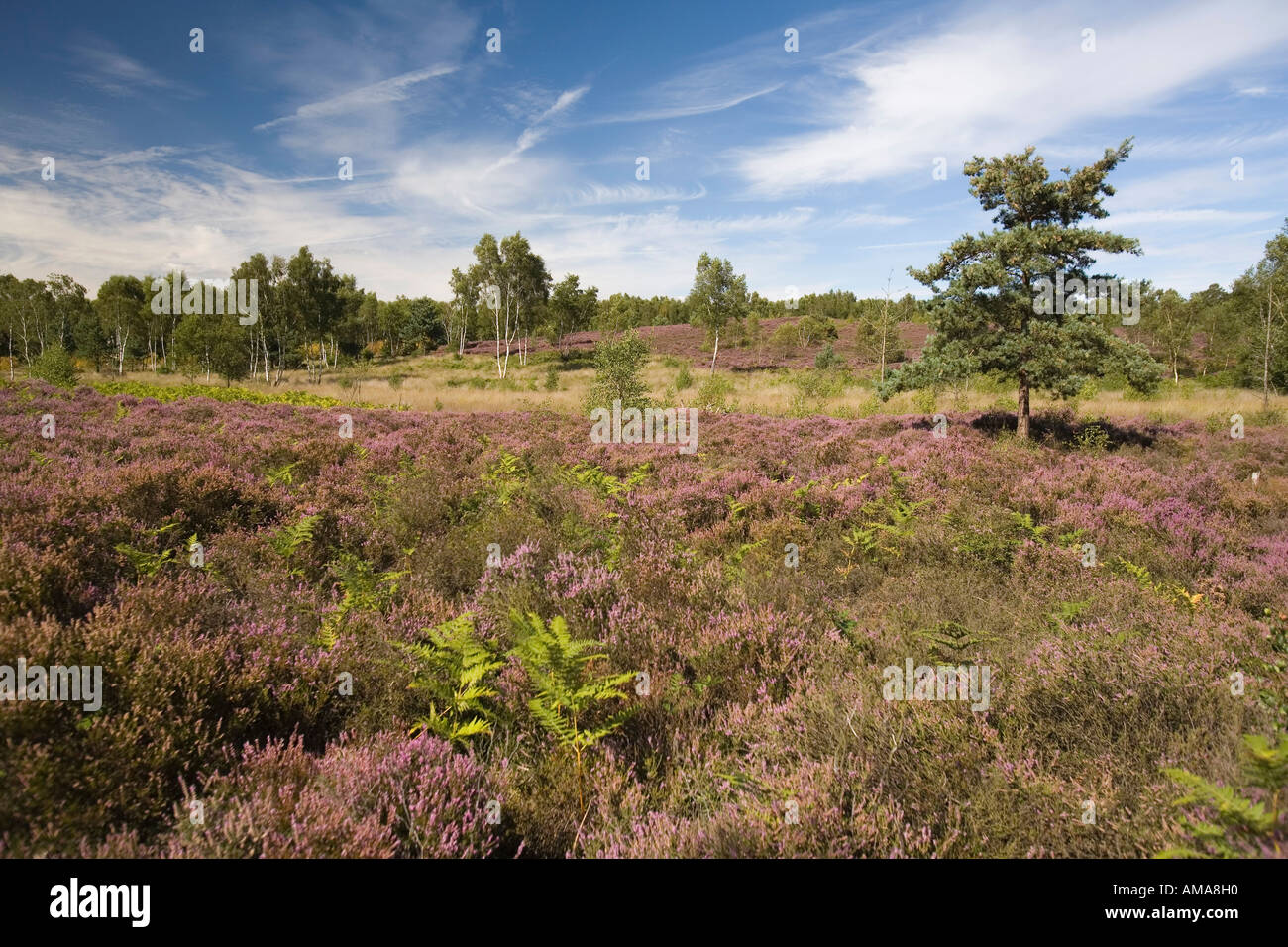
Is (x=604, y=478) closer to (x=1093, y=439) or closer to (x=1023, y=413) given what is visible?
(x=1023, y=413)

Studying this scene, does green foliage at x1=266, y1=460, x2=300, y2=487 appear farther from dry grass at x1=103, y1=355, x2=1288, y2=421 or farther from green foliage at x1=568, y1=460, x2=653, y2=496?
dry grass at x1=103, y1=355, x2=1288, y2=421

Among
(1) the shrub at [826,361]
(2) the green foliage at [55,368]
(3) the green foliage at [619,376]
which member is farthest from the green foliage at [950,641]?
(1) the shrub at [826,361]

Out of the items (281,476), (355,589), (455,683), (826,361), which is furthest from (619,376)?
(826,361)

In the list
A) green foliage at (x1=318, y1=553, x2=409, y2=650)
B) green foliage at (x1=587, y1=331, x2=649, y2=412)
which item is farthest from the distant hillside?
green foliage at (x1=318, y1=553, x2=409, y2=650)

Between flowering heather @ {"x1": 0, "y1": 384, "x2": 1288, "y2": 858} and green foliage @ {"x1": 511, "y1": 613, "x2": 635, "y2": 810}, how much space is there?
12 centimetres

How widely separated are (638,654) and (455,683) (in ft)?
4.09

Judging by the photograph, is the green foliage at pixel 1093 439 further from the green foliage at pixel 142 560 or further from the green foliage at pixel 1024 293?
the green foliage at pixel 142 560

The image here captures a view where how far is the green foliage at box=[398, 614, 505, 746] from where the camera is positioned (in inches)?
121

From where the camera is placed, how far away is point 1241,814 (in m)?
1.86

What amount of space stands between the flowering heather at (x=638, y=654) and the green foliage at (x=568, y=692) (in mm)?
117

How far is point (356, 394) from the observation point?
30.3 m

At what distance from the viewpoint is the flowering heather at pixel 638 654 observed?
232 cm
